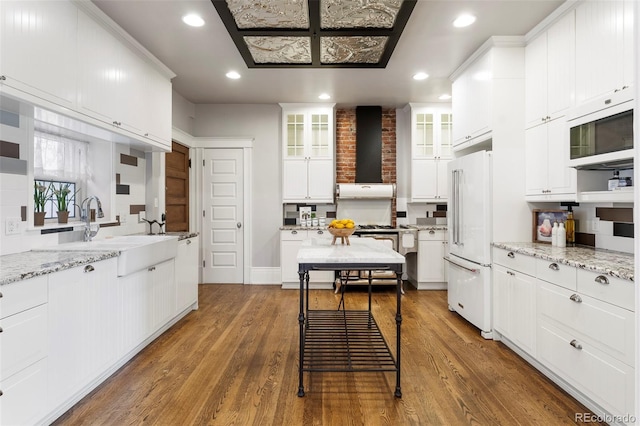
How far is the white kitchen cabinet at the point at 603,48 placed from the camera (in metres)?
2.01

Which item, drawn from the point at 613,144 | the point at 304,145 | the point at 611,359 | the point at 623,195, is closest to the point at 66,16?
the point at 304,145

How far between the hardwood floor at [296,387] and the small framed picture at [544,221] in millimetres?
1056

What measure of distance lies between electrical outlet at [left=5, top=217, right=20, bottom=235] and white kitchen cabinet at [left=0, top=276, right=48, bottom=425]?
695 millimetres

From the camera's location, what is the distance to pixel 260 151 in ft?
16.7

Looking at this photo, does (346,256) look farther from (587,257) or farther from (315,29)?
(315,29)

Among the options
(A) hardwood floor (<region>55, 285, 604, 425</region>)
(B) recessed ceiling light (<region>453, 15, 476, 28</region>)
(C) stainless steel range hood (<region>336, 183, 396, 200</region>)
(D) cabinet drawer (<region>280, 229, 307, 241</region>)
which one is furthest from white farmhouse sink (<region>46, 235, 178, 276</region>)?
(B) recessed ceiling light (<region>453, 15, 476, 28</region>)

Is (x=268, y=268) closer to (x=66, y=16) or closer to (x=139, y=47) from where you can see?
(x=139, y=47)

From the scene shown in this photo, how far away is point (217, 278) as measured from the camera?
5.07 metres

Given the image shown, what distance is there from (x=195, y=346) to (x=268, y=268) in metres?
2.30

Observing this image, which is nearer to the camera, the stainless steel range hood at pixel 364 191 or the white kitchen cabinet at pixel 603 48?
the white kitchen cabinet at pixel 603 48

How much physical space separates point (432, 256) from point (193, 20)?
4.07 metres

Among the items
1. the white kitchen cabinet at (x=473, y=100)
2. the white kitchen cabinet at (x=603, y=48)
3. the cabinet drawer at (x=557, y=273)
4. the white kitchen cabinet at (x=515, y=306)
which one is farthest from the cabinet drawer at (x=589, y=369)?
the white kitchen cabinet at (x=473, y=100)

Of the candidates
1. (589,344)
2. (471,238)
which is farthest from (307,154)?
(589,344)

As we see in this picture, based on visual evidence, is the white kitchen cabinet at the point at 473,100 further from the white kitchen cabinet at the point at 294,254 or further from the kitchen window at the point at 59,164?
the kitchen window at the point at 59,164
